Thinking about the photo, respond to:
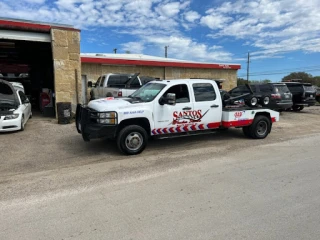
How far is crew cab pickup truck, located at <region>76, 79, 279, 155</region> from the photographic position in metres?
6.41

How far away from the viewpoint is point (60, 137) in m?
8.56

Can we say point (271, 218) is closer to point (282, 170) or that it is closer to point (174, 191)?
point (174, 191)

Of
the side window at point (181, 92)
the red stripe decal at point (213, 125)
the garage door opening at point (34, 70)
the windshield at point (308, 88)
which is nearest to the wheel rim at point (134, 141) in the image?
the side window at point (181, 92)

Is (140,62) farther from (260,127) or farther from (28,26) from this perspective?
(260,127)

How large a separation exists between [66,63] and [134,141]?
21.5ft

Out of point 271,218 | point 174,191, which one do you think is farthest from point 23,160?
point 271,218

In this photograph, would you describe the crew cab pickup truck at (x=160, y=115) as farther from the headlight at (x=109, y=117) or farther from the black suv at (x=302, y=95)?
the black suv at (x=302, y=95)

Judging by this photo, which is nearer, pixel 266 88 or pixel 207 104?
pixel 207 104

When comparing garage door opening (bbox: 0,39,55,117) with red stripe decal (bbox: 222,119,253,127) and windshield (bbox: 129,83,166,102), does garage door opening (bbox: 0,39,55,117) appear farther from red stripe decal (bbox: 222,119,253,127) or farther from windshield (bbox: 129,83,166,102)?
red stripe decal (bbox: 222,119,253,127)

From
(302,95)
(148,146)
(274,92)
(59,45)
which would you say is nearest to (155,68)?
(274,92)

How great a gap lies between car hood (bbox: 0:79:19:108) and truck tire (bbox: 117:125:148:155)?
521 cm

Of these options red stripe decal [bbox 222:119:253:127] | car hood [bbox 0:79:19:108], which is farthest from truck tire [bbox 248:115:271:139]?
car hood [bbox 0:79:19:108]

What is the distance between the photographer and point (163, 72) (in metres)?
20.4

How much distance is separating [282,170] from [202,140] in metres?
3.08
